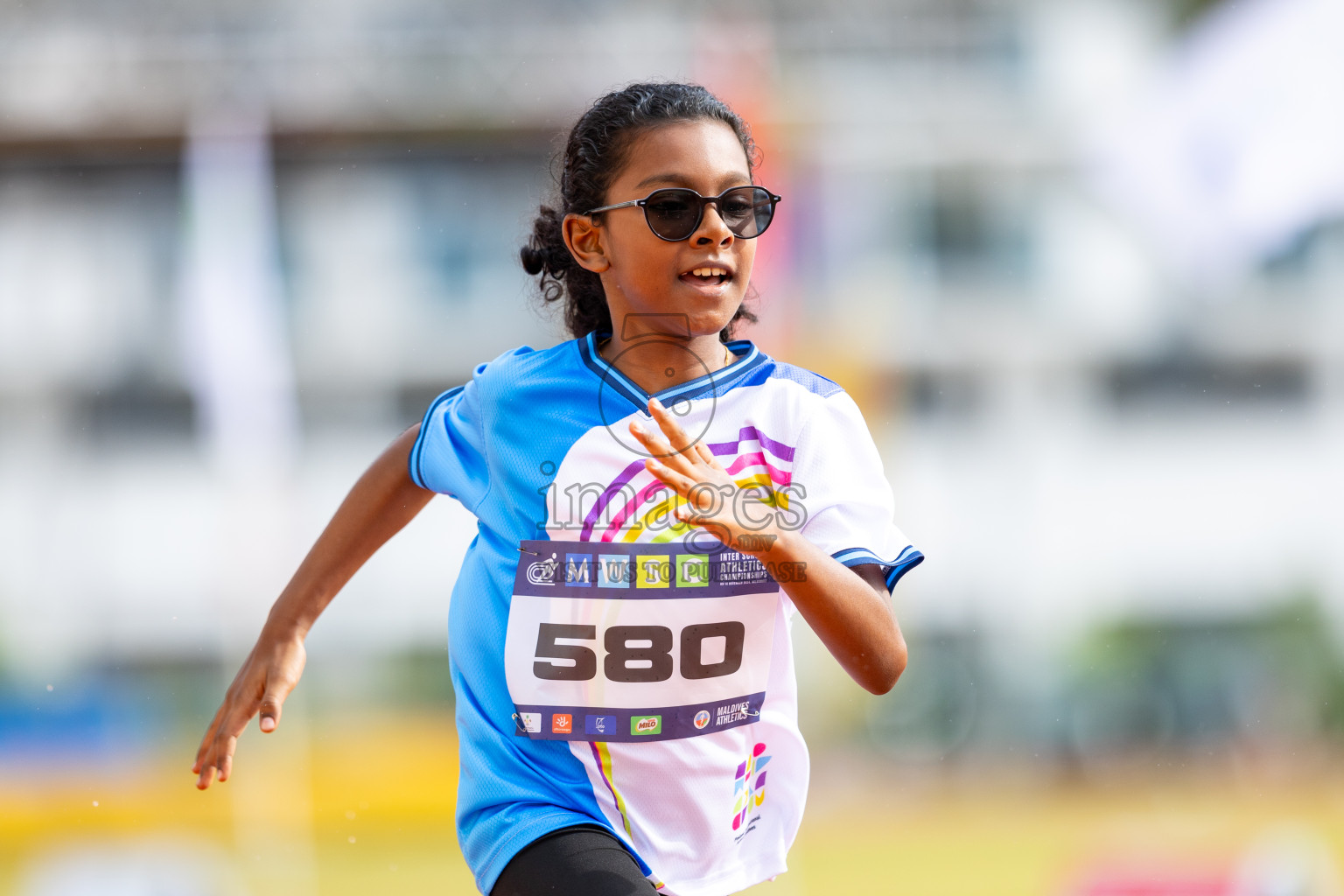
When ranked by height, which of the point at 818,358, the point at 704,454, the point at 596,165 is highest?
the point at 818,358

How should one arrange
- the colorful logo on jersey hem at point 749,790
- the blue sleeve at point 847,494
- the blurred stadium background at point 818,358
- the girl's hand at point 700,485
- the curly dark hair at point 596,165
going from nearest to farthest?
the girl's hand at point 700,485, the blue sleeve at point 847,494, the colorful logo on jersey hem at point 749,790, the curly dark hair at point 596,165, the blurred stadium background at point 818,358

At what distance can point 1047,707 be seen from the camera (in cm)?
1176

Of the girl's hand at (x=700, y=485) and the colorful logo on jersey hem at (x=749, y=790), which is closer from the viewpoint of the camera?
the girl's hand at (x=700, y=485)

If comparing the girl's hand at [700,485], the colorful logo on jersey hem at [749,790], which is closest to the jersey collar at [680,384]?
the girl's hand at [700,485]

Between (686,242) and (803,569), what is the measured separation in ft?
1.60

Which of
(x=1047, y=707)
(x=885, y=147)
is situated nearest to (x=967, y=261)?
(x=885, y=147)

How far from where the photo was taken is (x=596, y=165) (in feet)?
5.82

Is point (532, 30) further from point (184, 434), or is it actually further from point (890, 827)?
point (890, 827)

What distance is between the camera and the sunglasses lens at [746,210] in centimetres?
164

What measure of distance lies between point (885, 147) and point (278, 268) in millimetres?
5642

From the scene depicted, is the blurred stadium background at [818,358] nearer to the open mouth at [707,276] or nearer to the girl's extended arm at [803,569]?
the open mouth at [707,276]

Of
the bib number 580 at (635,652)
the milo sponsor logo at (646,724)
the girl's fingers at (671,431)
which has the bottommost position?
the milo sponsor logo at (646,724)

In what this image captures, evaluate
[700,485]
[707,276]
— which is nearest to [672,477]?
[700,485]

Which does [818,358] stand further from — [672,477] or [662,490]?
[672,477]
